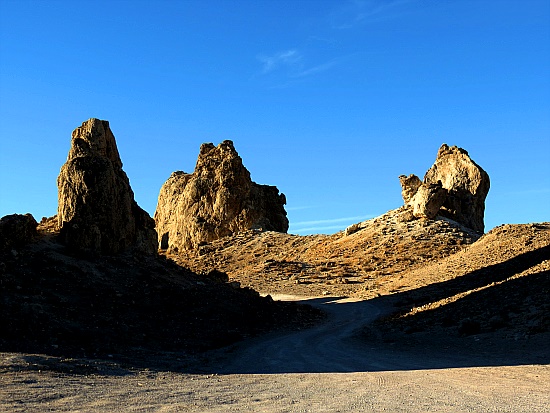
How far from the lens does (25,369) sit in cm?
1262

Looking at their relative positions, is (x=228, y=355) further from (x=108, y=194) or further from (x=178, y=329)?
(x=108, y=194)

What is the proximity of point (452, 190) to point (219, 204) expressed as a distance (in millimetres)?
36573

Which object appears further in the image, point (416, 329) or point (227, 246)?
point (227, 246)

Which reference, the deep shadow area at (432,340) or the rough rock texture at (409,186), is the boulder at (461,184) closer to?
the rough rock texture at (409,186)

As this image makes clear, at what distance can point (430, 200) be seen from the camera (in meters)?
65.2

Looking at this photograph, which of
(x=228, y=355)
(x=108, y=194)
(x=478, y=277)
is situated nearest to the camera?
(x=228, y=355)

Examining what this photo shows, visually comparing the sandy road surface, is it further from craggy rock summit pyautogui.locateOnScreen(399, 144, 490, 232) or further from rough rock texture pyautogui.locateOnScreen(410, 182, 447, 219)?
craggy rock summit pyautogui.locateOnScreen(399, 144, 490, 232)

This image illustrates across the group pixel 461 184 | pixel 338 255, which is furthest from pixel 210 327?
pixel 461 184

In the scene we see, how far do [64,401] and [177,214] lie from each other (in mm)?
79365

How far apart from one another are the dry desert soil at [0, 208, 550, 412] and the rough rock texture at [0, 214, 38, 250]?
929 mm

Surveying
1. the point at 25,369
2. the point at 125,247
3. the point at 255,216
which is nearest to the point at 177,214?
the point at 255,216

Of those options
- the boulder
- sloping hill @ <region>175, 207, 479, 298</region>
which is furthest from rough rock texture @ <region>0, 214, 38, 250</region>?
the boulder

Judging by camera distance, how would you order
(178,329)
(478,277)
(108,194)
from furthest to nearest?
1. (478,277)
2. (108,194)
3. (178,329)

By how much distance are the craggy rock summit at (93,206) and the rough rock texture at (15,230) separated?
82.0 inches
